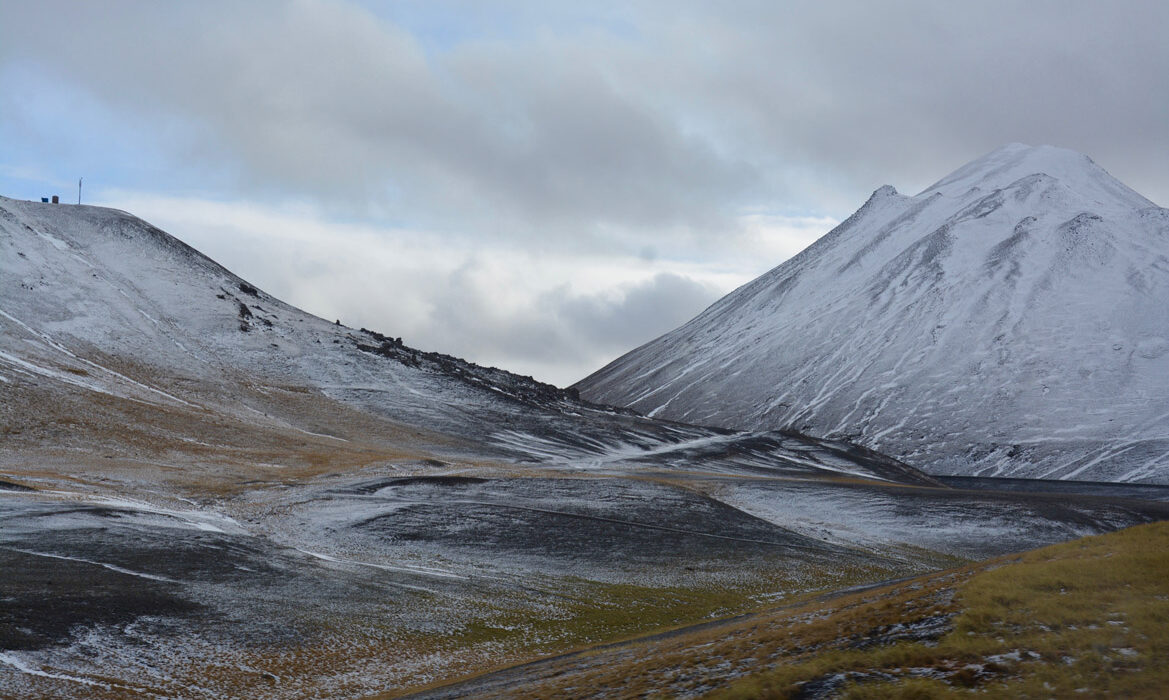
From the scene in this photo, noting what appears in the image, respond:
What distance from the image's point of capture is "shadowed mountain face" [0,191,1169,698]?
→ 1431 inches

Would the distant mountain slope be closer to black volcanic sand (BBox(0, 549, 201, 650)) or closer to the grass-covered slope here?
black volcanic sand (BBox(0, 549, 201, 650))

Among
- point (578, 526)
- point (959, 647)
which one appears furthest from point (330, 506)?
point (959, 647)

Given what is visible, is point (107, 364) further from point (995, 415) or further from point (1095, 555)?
point (995, 415)

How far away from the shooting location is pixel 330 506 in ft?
212

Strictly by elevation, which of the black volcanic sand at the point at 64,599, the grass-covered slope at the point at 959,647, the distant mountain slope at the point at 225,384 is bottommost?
the black volcanic sand at the point at 64,599

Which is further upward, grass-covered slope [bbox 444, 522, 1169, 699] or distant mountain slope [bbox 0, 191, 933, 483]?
distant mountain slope [bbox 0, 191, 933, 483]

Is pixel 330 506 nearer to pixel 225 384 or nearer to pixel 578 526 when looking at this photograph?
pixel 578 526

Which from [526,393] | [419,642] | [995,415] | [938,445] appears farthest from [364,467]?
[995,415]

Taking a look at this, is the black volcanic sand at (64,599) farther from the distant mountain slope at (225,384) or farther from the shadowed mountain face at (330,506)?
the distant mountain slope at (225,384)

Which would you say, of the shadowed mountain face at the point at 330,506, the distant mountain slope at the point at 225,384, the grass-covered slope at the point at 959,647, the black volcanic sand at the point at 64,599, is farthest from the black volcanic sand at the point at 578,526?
the grass-covered slope at the point at 959,647

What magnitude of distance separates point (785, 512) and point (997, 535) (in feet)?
50.2

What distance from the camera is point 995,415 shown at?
194375 millimetres

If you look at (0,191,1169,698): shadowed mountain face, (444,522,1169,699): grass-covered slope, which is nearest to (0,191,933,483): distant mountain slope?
(0,191,1169,698): shadowed mountain face

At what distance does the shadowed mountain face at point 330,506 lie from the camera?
3634 cm
